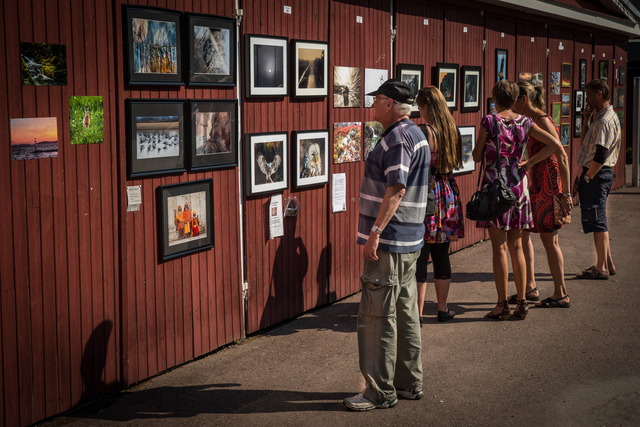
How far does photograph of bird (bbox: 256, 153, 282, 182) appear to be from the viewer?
6.59 metres

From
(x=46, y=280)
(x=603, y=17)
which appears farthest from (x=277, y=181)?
(x=603, y=17)

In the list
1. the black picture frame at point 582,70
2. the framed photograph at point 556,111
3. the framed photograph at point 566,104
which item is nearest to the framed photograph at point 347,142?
the framed photograph at point 556,111

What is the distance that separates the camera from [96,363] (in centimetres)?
512

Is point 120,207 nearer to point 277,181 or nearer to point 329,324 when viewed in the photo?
point 277,181

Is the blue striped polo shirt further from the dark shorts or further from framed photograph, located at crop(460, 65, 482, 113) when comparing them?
framed photograph, located at crop(460, 65, 482, 113)

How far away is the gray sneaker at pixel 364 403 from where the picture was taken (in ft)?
16.5

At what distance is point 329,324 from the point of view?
7051 millimetres

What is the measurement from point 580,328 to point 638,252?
3898 mm

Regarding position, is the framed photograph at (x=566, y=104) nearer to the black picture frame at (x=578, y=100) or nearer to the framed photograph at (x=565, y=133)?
the framed photograph at (x=565, y=133)

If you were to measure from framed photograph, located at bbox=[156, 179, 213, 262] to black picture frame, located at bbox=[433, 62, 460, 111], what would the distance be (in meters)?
4.82

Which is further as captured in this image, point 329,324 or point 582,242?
point 582,242

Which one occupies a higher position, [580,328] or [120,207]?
[120,207]

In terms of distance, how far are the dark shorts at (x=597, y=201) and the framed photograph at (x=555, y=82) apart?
587 centimetres

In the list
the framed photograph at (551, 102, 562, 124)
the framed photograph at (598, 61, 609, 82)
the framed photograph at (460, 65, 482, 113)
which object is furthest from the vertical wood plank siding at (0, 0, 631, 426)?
the framed photograph at (598, 61, 609, 82)
